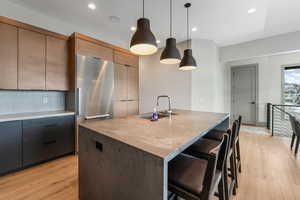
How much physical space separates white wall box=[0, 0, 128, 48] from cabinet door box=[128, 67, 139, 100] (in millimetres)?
1055

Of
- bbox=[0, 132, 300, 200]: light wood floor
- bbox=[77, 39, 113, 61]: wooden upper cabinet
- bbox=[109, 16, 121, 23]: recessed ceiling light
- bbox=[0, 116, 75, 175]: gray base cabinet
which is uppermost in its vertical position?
bbox=[109, 16, 121, 23]: recessed ceiling light

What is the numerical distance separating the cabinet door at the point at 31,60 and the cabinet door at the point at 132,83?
200cm

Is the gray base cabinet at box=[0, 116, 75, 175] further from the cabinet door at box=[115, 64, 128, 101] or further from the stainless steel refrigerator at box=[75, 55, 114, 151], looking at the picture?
the cabinet door at box=[115, 64, 128, 101]

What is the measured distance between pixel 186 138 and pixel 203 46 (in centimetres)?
379

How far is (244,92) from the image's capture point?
569 cm

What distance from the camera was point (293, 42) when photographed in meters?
3.67

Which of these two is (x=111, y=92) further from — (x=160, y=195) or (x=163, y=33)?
(x=160, y=195)

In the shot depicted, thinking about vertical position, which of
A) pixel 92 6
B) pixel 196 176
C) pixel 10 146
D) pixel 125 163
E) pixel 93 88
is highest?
pixel 92 6

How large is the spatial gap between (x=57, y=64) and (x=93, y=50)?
78cm

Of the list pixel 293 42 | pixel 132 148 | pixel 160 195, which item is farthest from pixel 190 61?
pixel 293 42

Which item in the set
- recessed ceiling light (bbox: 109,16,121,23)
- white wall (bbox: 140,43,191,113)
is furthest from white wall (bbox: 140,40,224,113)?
recessed ceiling light (bbox: 109,16,121,23)

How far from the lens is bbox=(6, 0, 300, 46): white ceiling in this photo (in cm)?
249

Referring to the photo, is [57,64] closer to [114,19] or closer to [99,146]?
[114,19]

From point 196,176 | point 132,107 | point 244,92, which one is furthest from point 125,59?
point 244,92
